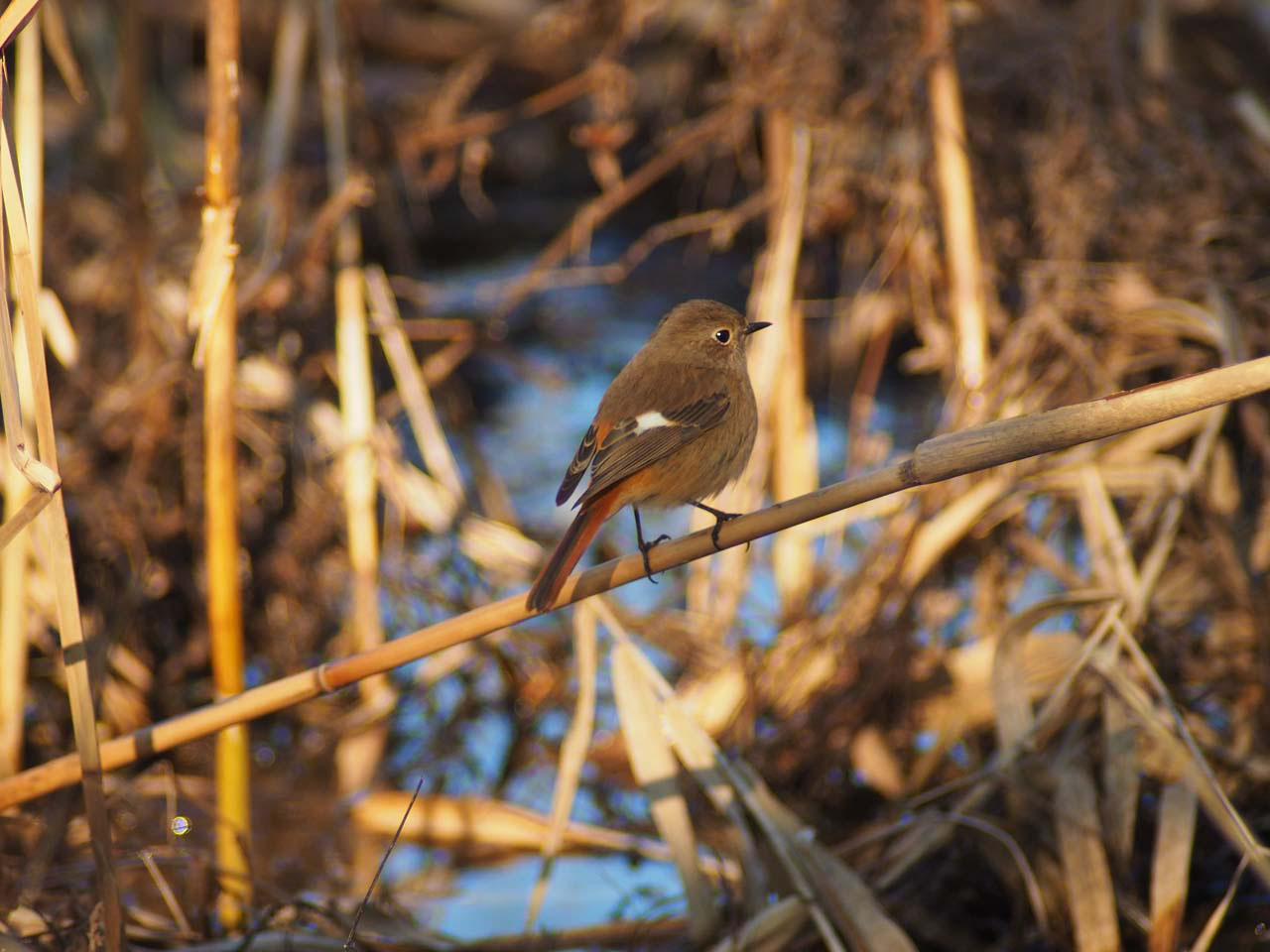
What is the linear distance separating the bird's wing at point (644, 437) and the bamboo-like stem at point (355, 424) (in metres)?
1.61

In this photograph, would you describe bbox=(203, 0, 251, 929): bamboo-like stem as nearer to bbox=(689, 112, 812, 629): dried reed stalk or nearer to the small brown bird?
the small brown bird

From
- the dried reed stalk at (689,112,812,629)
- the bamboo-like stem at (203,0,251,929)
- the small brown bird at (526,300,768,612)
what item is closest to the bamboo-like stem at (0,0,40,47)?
the bamboo-like stem at (203,0,251,929)

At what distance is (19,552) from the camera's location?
353 cm

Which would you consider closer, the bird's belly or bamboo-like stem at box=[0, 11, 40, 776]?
the bird's belly

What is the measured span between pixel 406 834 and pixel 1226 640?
2.55 m

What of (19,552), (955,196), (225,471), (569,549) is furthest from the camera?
(955,196)

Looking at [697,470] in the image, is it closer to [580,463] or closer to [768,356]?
[580,463]

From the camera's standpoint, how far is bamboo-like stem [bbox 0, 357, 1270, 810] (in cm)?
203

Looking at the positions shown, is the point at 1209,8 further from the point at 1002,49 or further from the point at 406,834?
the point at 406,834

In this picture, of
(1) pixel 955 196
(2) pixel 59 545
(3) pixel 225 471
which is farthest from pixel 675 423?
(1) pixel 955 196

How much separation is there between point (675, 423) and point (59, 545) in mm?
1412

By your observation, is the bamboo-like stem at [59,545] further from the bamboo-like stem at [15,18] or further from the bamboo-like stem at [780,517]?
the bamboo-like stem at [780,517]

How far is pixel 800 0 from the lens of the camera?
4426mm

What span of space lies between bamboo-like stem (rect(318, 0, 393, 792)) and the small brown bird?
1522mm
